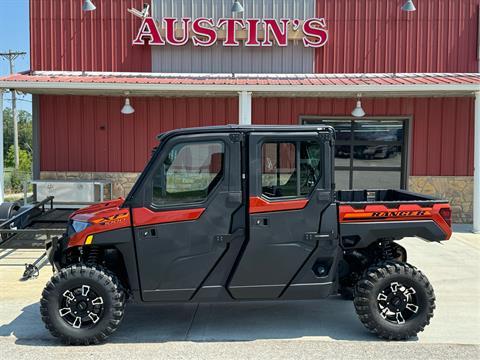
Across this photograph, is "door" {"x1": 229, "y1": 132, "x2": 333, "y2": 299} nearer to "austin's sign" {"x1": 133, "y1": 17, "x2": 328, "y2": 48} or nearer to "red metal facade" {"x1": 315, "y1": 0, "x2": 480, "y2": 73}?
"austin's sign" {"x1": 133, "y1": 17, "x2": 328, "y2": 48}

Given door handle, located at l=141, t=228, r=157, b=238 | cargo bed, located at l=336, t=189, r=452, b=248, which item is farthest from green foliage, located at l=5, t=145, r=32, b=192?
cargo bed, located at l=336, t=189, r=452, b=248

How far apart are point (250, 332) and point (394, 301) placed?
145cm

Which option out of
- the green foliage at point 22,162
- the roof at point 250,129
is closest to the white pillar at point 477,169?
the roof at point 250,129

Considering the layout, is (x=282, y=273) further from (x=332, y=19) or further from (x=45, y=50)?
(x=45, y=50)

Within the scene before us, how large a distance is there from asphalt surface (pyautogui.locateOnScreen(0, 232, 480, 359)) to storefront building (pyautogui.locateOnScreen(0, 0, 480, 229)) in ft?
19.3

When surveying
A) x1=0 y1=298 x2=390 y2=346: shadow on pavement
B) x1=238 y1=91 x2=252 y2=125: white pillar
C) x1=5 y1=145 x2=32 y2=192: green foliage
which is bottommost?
x1=0 y1=298 x2=390 y2=346: shadow on pavement

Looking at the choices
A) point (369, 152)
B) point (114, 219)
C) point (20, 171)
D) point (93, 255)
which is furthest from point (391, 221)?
point (20, 171)

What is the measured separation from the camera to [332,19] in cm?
1198

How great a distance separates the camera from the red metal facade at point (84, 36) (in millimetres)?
11953

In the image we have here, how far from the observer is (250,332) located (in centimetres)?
498

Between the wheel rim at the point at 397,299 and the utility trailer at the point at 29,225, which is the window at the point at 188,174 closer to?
the wheel rim at the point at 397,299

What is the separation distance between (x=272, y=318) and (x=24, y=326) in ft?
8.61

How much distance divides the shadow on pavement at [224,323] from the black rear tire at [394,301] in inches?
9.0

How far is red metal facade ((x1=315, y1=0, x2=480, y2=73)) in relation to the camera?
11828mm
